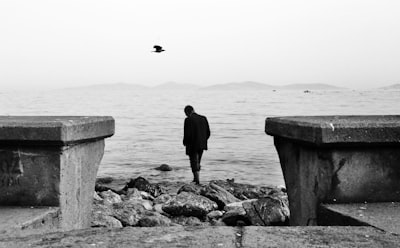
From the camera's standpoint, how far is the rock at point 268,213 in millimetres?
6312

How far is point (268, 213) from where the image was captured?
21.0 feet

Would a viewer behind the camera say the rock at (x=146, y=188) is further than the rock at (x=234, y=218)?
Yes

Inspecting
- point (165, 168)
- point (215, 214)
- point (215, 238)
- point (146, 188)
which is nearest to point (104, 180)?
point (165, 168)

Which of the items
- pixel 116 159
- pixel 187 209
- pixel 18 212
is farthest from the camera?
pixel 116 159

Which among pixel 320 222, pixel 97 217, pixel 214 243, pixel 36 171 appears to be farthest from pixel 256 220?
pixel 214 243

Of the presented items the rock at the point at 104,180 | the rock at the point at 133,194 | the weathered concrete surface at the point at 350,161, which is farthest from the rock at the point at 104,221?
the rock at the point at 104,180

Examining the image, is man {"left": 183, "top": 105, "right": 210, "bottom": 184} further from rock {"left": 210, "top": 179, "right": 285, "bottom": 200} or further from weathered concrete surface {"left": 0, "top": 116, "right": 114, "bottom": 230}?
weathered concrete surface {"left": 0, "top": 116, "right": 114, "bottom": 230}

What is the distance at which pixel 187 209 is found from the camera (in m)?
7.44

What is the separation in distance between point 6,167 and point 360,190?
2821 millimetres

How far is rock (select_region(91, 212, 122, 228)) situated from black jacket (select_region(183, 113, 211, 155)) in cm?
555

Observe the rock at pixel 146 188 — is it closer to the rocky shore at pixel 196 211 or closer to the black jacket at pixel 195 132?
the black jacket at pixel 195 132

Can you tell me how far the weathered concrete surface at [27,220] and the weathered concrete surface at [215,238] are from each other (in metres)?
0.38

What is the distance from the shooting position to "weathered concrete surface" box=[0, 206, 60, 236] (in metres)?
3.33

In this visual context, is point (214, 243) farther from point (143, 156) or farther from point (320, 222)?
point (143, 156)
